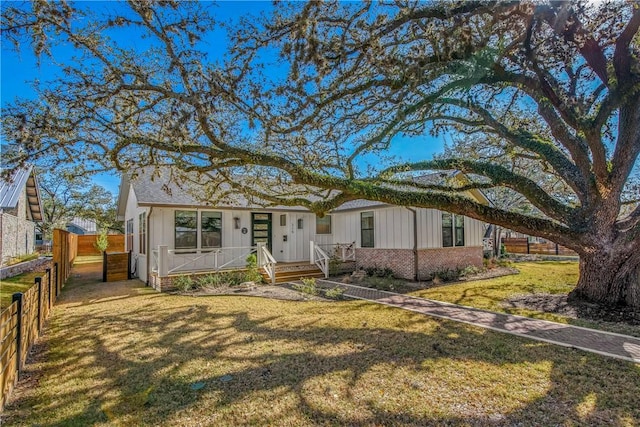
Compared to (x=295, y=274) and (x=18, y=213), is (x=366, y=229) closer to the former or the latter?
(x=295, y=274)

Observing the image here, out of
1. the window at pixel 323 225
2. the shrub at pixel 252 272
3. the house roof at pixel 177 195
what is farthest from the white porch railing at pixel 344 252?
the shrub at pixel 252 272

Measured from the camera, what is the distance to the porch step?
490 inches

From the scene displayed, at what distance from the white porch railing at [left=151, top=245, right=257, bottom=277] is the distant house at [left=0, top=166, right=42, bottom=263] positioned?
4.69 m

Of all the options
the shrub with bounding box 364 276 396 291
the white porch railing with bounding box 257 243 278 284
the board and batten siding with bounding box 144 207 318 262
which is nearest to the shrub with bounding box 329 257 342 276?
the board and batten siding with bounding box 144 207 318 262

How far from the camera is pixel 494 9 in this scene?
5227mm

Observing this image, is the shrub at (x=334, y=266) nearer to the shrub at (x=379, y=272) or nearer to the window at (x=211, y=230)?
the shrub at (x=379, y=272)

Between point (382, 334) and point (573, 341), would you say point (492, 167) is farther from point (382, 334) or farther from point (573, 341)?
point (382, 334)

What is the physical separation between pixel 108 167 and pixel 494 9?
28.4 ft

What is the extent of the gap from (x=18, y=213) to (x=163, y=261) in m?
13.7

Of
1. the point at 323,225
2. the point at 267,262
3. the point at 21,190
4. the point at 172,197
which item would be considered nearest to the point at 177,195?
the point at 172,197

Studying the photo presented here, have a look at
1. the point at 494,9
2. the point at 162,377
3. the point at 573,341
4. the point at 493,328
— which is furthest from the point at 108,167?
the point at 573,341

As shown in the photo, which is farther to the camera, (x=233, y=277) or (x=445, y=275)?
(x=445, y=275)

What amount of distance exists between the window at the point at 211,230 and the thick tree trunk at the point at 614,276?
1171 centimetres

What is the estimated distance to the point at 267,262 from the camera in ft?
41.1
